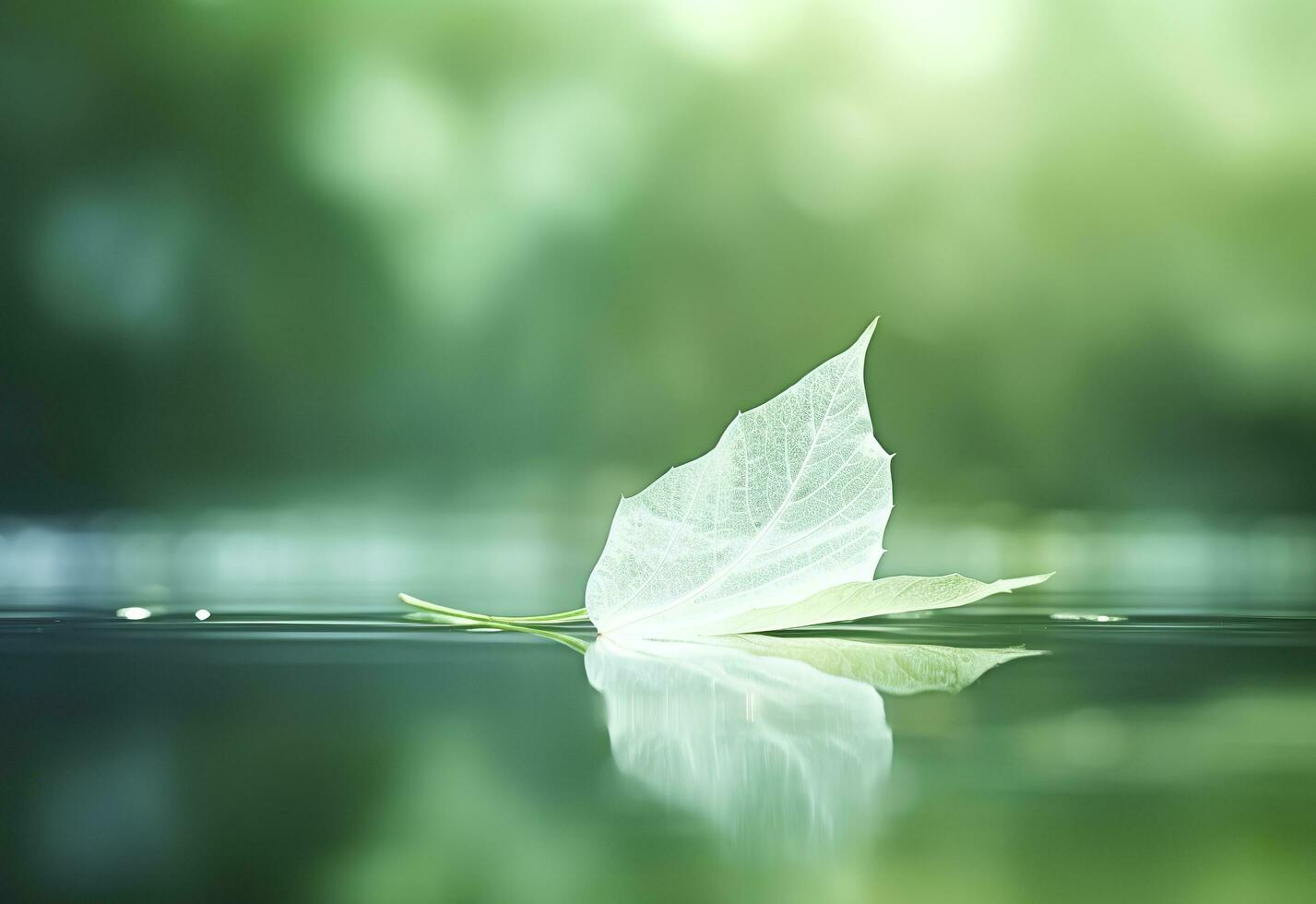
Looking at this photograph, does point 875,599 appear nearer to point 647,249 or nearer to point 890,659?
point 890,659

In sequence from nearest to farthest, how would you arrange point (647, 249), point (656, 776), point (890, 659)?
1. point (656, 776)
2. point (890, 659)
3. point (647, 249)

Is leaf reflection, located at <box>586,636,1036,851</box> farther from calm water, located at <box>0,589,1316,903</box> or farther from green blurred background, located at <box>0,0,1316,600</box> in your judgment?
green blurred background, located at <box>0,0,1316,600</box>

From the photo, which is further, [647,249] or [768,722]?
[647,249]

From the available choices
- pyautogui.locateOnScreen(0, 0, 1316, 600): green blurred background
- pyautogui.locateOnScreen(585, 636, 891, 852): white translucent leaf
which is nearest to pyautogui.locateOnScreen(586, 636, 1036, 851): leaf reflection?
pyautogui.locateOnScreen(585, 636, 891, 852): white translucent leaf

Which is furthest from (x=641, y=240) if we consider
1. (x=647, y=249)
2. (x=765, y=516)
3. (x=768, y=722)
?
(x=768, y=722)

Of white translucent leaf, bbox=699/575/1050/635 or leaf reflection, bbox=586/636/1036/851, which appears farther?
white translucent leaf, bbox=699/575/1050/635

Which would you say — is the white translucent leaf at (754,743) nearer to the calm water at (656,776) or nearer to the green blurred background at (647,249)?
the calm water at (656,776)
